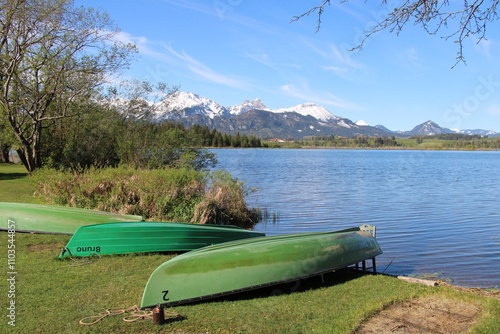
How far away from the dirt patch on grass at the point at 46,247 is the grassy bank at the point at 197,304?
19.9 inches

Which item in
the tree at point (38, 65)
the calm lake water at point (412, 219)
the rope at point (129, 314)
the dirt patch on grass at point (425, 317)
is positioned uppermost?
the tree at point (38, 65)

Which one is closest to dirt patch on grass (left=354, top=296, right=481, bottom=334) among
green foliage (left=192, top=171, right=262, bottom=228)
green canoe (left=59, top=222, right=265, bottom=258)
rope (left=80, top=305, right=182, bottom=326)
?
rope (left=80, top=305, right=182, bottom=326)

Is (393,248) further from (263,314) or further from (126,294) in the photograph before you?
(126,294)

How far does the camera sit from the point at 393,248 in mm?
12812

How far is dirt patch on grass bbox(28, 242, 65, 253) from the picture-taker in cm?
943

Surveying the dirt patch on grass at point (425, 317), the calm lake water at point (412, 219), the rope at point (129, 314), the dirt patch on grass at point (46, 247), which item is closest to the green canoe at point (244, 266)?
the rope at point (129, 314)

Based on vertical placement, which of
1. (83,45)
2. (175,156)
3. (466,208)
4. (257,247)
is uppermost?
(83,45)

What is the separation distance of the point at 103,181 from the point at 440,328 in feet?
40.0

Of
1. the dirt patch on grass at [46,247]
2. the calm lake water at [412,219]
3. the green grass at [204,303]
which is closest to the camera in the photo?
the green grass at [204,303]

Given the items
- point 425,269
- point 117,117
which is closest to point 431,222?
point 425,269

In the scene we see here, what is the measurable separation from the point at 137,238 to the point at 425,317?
6.14 metres

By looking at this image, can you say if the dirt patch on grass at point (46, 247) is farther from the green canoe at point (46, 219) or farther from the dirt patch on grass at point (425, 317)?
the dirt patch on grass at point (425, 317)

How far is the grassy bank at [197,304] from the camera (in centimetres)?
538

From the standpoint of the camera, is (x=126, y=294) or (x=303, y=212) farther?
(x=303, y=212)
